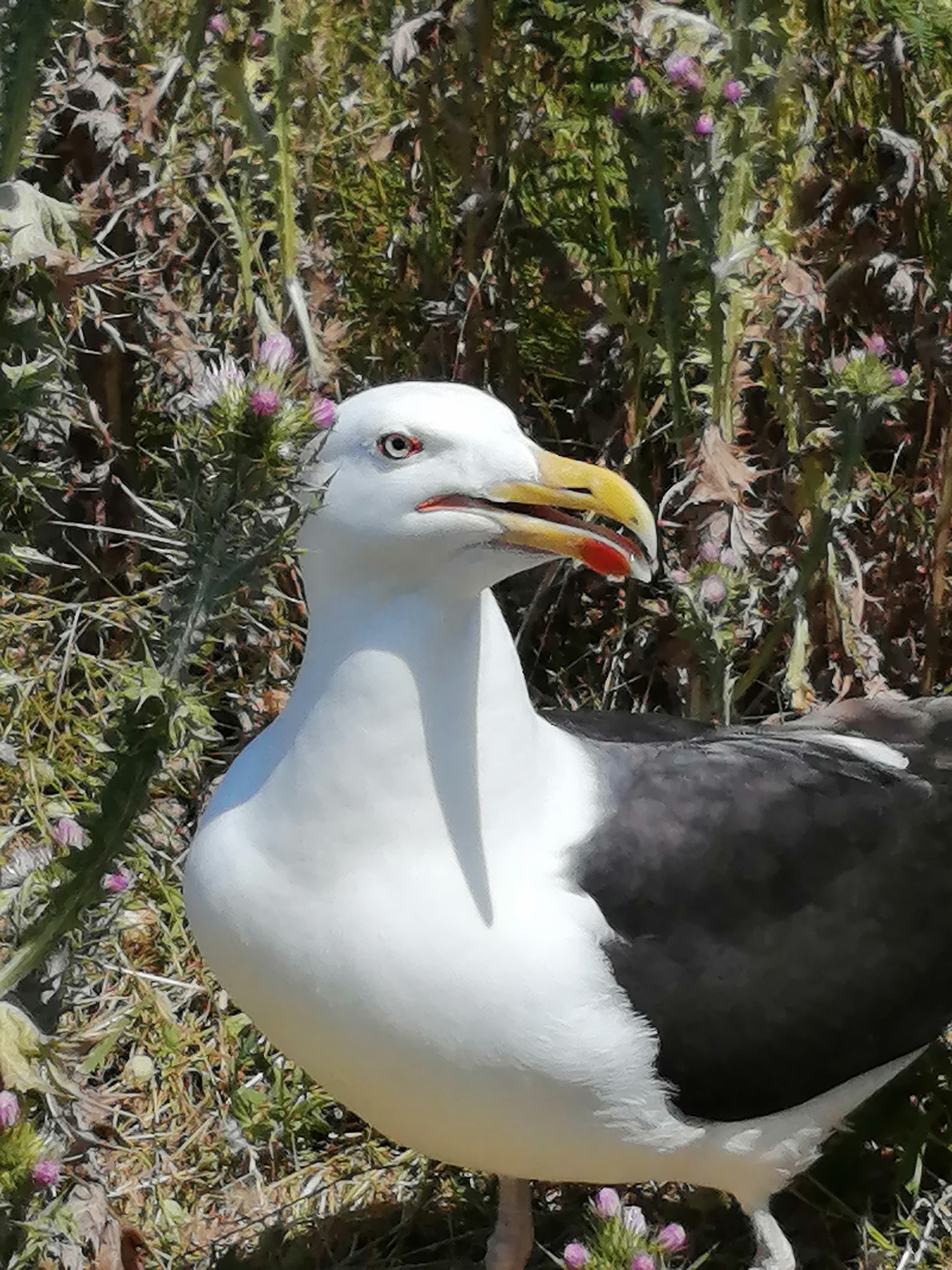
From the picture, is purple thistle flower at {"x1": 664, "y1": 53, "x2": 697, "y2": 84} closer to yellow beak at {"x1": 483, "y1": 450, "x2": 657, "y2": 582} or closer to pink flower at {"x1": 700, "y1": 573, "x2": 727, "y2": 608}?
pink flower at {"x1": 700, "y1": 573, "x2": 727, "y2": 608}

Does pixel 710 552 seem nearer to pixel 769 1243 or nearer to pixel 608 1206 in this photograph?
pixel 769 1243

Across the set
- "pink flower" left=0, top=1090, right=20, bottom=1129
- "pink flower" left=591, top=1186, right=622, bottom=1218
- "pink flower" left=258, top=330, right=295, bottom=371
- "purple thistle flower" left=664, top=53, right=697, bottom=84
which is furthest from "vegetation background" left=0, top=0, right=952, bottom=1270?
"pink flower" left=591, top=1186, right=622, bottom=1218

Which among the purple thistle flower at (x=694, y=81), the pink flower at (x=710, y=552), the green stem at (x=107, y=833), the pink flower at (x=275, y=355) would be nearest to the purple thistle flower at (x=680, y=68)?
the purple thistle flower at (x=694, y=81)

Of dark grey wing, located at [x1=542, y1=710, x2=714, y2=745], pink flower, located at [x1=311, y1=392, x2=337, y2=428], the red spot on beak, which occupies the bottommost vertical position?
dark grey wing, located at [x1=542, y1=710, x2=714, y2=745]

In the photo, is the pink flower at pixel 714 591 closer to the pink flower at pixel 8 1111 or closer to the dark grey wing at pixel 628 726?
the dark grey wing at pixel 628 726

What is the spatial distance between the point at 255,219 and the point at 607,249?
3.15 ft

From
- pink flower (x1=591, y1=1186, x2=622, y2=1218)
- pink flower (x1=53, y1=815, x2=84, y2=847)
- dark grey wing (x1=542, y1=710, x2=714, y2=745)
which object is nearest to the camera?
pink flower (x1=591, y1=1186, x2=622, y2=1218)

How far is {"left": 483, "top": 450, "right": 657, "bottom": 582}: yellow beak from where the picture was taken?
236cm

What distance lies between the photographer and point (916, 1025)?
117 inches

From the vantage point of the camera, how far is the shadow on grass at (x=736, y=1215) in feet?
10.8

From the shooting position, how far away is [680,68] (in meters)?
3.19

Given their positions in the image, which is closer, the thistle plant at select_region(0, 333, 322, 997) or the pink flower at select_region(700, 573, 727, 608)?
the thistle plant at select_region(0, 333, 322, 997)

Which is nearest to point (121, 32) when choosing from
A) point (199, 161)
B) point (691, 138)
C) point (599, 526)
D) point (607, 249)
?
point (199, 161)

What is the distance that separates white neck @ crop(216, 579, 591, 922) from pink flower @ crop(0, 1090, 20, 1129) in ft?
1.68
